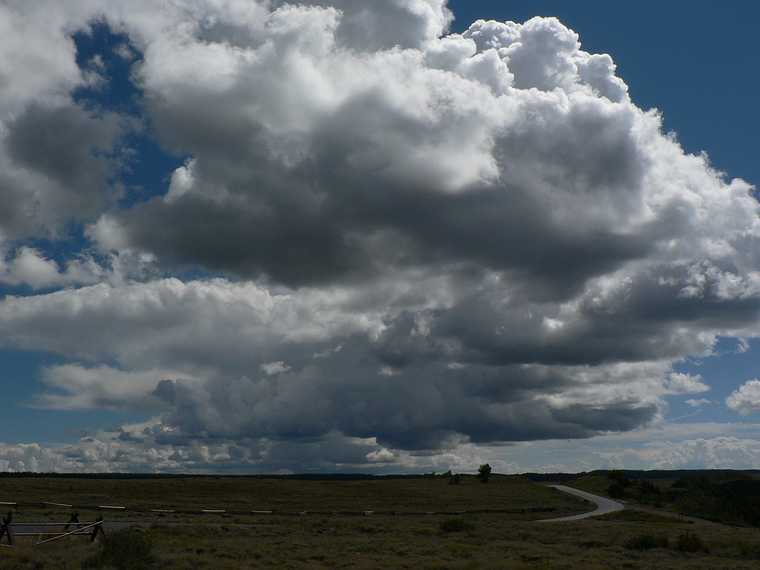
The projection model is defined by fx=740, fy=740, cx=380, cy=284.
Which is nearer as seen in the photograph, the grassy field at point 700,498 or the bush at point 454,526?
the bush at point 454,526

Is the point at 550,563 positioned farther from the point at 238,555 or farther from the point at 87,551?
the point at 87,551

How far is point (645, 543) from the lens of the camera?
4322 cm

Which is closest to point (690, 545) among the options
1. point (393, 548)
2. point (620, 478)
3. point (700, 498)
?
point (393, 548)

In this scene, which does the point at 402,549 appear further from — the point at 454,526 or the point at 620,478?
the point at 620,478

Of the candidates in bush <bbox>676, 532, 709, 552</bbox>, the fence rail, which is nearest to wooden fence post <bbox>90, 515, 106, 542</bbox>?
the fence rail

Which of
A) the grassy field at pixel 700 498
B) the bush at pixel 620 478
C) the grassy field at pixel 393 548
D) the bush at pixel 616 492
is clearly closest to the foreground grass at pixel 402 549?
the grassy field at pixel 393 548

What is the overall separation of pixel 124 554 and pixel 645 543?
97.6 ft

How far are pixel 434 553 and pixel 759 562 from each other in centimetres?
1637

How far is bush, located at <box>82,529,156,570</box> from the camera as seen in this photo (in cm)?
2742

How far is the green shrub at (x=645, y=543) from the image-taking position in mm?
42844

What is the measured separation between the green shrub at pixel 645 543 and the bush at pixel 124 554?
27.5 metres

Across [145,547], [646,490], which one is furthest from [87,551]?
[646,490]

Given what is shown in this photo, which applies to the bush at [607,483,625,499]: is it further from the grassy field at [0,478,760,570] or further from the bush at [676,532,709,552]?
the bush at [676,532,709,552]

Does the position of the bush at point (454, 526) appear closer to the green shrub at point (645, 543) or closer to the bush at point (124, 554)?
the green shrub at point (645, 543)
